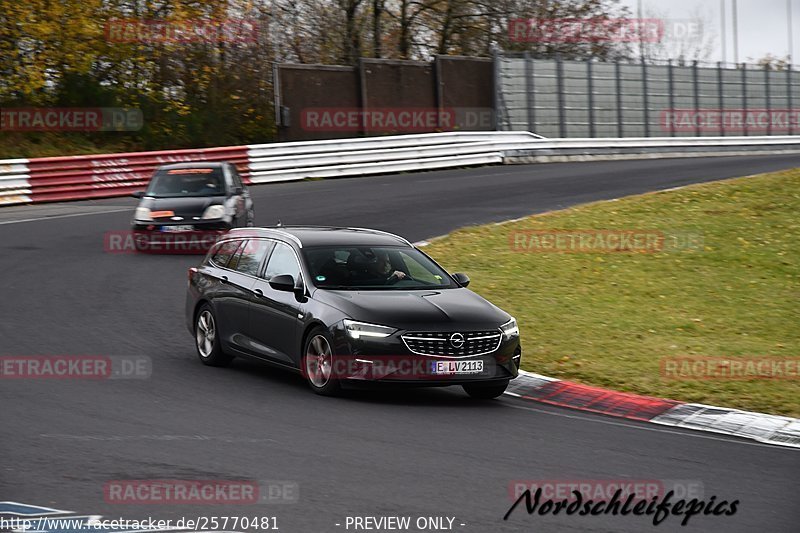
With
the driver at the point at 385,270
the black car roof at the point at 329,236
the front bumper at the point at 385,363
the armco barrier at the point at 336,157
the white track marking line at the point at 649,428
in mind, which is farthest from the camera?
the armco barrier at the point at 336,157

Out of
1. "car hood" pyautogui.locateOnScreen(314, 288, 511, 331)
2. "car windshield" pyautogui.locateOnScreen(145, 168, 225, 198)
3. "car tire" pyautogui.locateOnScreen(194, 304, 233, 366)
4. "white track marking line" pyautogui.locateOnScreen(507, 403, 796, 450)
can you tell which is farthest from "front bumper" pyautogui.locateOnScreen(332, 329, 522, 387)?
"car windshield" pyautogui.locateOnScreen(145, 168, 225, 198)

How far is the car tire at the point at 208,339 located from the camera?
11914 mm

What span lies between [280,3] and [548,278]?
88.6 feet

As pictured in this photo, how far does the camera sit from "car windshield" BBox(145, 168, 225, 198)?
2058 centimetres

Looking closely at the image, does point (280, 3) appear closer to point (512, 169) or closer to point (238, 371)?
point (512, 169)

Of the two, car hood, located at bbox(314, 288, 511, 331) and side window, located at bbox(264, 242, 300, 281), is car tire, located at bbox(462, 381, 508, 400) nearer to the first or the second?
car hood, located at bbox(314, 288, 511, 331)

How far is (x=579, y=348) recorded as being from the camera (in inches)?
504

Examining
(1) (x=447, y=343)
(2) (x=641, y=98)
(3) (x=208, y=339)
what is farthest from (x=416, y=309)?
(2) (x=641, y=98)

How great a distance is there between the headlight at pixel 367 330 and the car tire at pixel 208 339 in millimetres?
2254

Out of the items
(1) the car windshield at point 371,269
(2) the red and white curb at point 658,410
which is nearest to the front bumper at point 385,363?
(1) the car windshield at point 371,269

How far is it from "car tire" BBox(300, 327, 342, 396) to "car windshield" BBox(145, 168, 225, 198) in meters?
10.4

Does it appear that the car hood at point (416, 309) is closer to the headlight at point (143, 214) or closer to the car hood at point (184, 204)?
the car hood at point (184, 204)

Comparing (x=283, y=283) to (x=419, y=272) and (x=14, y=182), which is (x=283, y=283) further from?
(x=14, y=182)

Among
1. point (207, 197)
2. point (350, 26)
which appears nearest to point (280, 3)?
point (350, 26)
